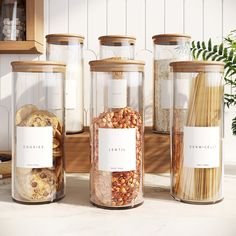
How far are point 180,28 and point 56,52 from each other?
1.47 ft

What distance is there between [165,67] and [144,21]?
0.26m

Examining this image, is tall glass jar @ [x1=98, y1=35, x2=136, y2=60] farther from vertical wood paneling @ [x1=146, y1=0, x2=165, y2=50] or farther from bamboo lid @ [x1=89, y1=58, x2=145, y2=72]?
bamboo lid @ [x1=89, y1=58, x2=145, y2=72]

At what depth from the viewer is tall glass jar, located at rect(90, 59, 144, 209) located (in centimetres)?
82

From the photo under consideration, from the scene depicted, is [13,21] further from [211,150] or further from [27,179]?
[211,150]

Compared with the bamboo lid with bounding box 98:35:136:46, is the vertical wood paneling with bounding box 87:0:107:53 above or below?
above

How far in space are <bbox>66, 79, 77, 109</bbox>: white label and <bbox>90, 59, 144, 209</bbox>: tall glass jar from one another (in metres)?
0.31

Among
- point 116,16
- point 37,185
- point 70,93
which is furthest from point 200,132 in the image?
point 116,16

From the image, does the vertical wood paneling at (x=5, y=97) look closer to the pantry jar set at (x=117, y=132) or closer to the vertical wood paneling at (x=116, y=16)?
the vertical wood paneling at (x=116, y=16)

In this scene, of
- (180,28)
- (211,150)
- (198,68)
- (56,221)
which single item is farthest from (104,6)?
(56,221)

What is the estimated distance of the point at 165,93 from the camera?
1181 millimetres

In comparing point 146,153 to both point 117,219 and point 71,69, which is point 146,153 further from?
point 117,219

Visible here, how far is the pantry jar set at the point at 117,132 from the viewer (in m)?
0.83

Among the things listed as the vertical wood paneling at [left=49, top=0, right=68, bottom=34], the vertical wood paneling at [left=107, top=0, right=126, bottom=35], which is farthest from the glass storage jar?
the vertical wood paneling at [left=107, top=0, right=126, bottom=35]

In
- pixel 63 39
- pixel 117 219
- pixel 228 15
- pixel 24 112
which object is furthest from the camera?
pixel 228 15
